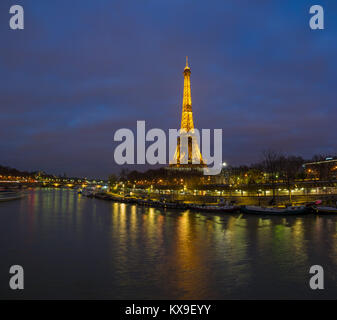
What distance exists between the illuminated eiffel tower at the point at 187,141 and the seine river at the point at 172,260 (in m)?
59.5

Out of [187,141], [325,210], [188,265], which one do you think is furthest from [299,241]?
[187,141]

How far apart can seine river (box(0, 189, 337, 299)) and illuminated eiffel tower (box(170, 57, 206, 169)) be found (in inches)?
2341

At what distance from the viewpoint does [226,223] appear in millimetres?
30312

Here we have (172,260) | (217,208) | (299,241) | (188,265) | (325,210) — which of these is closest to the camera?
(188,265)

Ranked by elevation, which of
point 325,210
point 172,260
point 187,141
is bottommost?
point 172,260

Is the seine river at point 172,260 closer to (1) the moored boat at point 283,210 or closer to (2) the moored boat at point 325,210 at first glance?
(1) the moored boat at point 283,210

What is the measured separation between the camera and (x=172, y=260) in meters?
16.8

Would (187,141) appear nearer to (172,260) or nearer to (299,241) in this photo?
(299,241)

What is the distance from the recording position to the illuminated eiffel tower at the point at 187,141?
86625 mm

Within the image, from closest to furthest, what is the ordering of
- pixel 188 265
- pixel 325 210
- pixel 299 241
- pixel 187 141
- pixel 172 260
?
pixel 188 265
pixel 172 260
pixel 299 241
pixel 325 210
pixel 187 141

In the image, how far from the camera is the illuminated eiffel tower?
86625mm

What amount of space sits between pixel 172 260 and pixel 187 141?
71.9 metres
